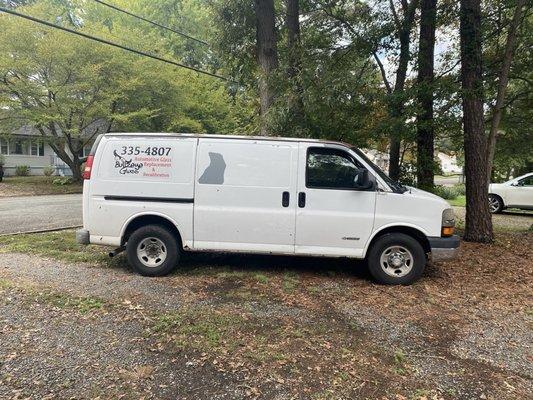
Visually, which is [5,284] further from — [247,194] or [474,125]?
[474,125]

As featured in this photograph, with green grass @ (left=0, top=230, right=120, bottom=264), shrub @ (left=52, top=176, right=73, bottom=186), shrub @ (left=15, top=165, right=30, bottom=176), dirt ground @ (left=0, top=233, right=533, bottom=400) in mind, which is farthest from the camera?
shrub @ (left=15, top=165, right=30, bottom=176)

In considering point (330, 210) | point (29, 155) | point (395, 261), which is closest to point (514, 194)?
point (395, 261)

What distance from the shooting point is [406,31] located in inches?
382

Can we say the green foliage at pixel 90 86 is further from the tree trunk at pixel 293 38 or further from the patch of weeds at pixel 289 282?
the patch of weeds at pixel 289 282

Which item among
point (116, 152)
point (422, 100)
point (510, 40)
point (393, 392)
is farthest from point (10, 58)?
point (393, 392)

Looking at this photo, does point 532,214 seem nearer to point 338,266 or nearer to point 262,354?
point 338,266

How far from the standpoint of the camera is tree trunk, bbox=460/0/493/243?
25.8 ft

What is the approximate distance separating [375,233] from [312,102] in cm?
360

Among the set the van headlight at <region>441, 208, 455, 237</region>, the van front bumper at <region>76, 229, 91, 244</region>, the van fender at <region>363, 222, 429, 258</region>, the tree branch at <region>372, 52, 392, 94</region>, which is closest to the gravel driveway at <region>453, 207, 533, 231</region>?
the tree branch at <region>372, 52, 392, 94</region>

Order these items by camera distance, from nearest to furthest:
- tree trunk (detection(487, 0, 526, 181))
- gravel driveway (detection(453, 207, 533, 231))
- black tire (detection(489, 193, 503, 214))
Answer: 1. tree trunk (detection(487, 0, 526, 181))
2. gravel driveway (detection(453, 207, 533, 231))
3. black tire (detection(489, 193, 503, 214))

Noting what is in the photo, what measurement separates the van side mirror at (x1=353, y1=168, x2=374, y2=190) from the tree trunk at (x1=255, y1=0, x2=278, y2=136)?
4.04 m

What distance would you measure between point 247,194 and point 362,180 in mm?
1612

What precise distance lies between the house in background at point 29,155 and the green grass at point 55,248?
23571 millimetres

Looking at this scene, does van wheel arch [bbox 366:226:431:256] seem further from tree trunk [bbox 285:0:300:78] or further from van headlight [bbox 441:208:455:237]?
tree trunk [bbox 285:0:300:78]
